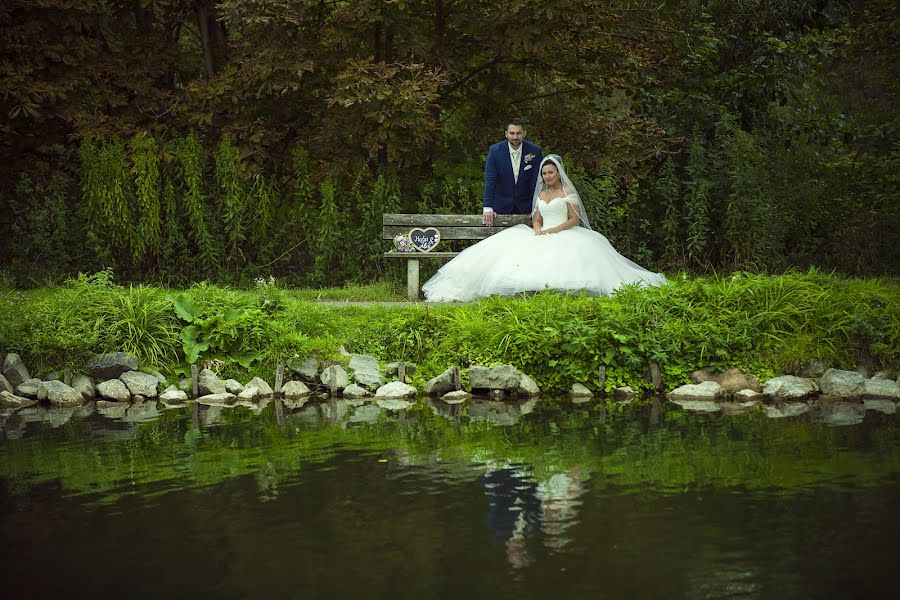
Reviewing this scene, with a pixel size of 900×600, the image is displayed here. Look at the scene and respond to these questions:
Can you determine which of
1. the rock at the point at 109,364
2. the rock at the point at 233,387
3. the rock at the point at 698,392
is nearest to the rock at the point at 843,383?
the rock at the point at 698,392

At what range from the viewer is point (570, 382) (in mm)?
10000

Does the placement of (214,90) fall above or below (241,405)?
above

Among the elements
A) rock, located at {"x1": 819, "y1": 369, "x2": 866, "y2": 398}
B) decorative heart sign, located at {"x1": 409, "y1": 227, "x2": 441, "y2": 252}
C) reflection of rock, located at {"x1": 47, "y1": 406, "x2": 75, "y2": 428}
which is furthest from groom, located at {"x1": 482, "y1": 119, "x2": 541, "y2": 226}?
reflection of rock, located at {"x1": 47, "y1": 406, "x2": 75, "y2": 428}

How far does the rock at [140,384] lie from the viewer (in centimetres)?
1025

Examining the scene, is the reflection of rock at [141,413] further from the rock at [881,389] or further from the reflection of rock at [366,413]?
the rock at [881,389]

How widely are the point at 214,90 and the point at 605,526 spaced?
1049 centimetres

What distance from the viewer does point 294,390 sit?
10.3m

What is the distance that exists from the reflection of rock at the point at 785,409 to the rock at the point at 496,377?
2.20m

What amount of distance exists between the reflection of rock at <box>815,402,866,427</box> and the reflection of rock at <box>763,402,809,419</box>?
0.13m

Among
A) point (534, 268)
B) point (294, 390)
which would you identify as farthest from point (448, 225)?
point (294, 390)

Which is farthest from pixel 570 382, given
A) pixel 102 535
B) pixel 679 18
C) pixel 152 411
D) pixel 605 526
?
pixel 679 18

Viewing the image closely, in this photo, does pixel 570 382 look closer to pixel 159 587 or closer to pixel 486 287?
pixel 486 287

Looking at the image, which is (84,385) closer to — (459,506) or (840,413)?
(459,506)

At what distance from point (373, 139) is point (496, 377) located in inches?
192
